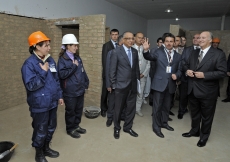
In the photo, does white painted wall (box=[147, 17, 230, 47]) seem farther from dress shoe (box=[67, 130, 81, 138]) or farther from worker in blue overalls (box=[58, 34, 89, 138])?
dress shoe (box=[67, 130, 81, 138])

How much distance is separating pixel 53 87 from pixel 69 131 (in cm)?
117

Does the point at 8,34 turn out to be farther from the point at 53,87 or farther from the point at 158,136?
the point at 158,136

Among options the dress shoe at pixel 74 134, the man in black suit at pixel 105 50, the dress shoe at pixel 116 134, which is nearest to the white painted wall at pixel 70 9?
the man in black suit at pixel 105 50

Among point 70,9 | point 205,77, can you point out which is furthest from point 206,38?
point 70,9

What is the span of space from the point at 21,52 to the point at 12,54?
0.79 ft

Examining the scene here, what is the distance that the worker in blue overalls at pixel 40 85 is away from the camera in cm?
205

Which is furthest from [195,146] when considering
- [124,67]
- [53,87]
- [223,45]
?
[223,45]

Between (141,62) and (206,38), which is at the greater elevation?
(206,38)

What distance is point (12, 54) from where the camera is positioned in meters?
4.28

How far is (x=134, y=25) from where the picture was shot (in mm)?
10047

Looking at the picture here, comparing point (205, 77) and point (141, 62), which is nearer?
point (205, 77)

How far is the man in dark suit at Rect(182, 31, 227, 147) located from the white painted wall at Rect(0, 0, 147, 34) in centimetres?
408

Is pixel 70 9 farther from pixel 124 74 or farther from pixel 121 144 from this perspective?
pixel 121 144

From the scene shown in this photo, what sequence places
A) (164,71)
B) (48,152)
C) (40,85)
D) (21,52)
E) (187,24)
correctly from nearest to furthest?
(40,85), (48,152), (164,71), (21,52), (187,24)
